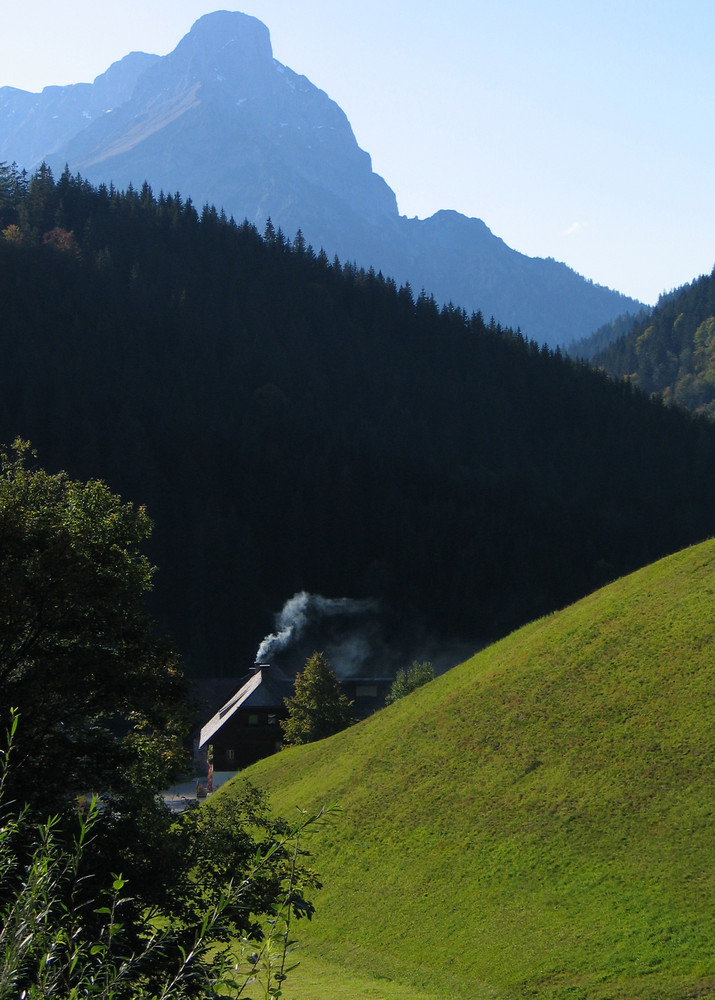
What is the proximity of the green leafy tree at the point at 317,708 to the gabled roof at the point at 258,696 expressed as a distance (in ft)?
36.5

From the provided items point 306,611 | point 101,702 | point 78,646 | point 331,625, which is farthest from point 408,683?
point 306,611

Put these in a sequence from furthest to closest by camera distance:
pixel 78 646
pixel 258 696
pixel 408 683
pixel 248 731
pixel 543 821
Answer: pixel 408 683
pixel 258 696
pixel 248 731
pixel 543 821
pixel 78 646

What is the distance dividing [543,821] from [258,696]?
48.4 m

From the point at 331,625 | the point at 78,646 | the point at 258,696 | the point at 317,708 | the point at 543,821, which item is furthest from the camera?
the point at 331,625

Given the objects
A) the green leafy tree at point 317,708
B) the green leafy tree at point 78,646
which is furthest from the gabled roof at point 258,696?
the green leafy tree at point 78,646

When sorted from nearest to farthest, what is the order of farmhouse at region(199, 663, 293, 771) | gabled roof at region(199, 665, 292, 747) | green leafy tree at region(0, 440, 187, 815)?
green leafy tree at region(0, 440, 187, 815), farmhouse at region(199, 663, 293, 771), gabled roof at region(199, 665, 292, 747)

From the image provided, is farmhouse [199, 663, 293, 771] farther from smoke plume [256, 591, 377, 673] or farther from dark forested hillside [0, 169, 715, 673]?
dark forested hillside [0, 169, 715, 673]

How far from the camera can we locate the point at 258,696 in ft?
262

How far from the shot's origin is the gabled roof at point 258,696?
3130 inches

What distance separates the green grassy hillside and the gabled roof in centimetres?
3016

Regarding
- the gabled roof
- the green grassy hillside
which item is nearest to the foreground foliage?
the green grassy hillside

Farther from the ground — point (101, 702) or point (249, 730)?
point (101, 702)

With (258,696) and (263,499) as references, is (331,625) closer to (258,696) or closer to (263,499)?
(263,499)

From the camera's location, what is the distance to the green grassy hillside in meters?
26.8
